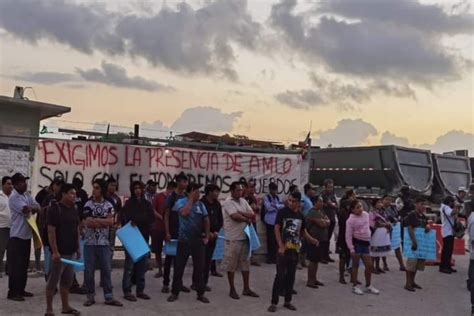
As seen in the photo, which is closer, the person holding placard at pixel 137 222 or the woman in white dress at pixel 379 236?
the person holding placard at pixel 137 222

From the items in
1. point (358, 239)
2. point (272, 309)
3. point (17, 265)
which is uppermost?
point (358, 239)

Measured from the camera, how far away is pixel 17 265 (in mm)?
7215

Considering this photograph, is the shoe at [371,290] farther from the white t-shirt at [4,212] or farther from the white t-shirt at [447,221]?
the white t-shirt at [4,212]

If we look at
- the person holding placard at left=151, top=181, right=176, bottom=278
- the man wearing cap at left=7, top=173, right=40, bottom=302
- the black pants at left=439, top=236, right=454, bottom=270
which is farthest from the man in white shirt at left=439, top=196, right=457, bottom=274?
the man wearing cap at left=7, top=173, right=40, bottom=302

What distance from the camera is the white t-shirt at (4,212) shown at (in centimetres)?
780

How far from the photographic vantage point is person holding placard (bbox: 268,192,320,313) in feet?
25.0

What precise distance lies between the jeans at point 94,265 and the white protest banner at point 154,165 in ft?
8.74

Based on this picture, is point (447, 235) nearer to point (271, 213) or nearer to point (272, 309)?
point (271, 213)

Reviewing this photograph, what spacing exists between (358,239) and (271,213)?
208 cm

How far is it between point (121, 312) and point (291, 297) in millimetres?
2468

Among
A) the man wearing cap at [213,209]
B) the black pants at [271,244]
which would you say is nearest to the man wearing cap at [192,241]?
the man wearing cap at [213,209]

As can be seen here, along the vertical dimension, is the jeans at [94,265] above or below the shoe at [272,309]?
above

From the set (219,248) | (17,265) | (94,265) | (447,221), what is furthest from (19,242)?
(447,221)

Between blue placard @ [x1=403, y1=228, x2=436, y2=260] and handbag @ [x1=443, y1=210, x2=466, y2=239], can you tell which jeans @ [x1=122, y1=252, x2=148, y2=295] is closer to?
blue placard @ [x1=403, y1=228, x2=436, y2=260]
